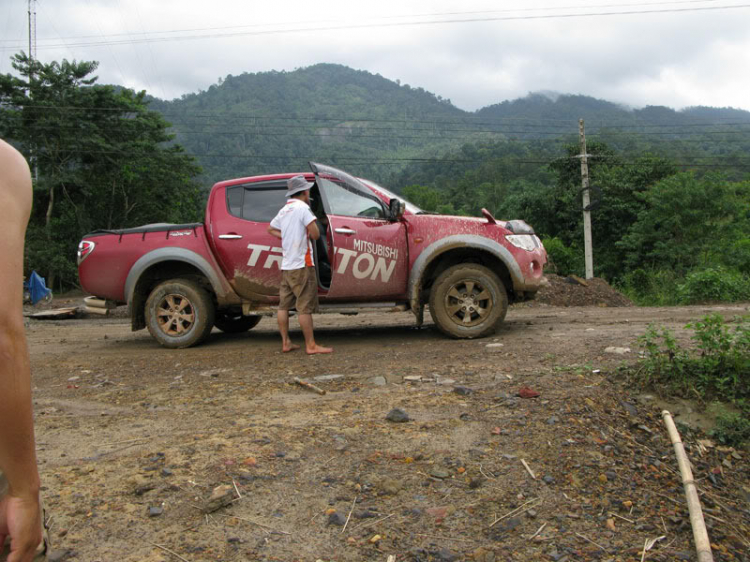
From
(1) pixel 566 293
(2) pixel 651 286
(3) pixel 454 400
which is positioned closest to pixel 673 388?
(3) pixel 454 400

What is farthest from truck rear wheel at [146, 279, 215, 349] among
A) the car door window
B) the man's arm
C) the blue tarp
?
the blue tarp

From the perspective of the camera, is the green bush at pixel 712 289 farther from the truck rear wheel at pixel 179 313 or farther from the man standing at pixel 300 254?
the truck rear wheel at pixel 179 313

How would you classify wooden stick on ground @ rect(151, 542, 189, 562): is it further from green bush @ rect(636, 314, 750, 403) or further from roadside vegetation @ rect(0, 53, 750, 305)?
roadside vegetation @ rect(0, 53, 750, 305)

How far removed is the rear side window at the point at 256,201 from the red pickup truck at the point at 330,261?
12 millimetres

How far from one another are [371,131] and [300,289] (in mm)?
126952

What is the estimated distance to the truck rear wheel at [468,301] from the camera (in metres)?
6.61

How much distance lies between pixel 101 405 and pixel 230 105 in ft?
431

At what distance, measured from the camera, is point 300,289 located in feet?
20.8

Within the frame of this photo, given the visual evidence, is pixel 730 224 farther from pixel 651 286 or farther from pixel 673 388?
pixel 673 388

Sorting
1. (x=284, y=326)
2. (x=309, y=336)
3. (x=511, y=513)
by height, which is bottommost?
(x=511, y=513)

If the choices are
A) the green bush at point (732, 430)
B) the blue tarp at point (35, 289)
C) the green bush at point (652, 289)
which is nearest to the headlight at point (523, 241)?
the green bush at point (732, 430)

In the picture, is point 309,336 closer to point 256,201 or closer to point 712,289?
point 256,201

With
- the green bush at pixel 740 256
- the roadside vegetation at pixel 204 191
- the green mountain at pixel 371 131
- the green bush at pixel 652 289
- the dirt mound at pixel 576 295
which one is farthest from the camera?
the green mountain at pixel 371 131

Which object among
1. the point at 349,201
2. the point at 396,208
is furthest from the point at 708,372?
the point at 349,201
